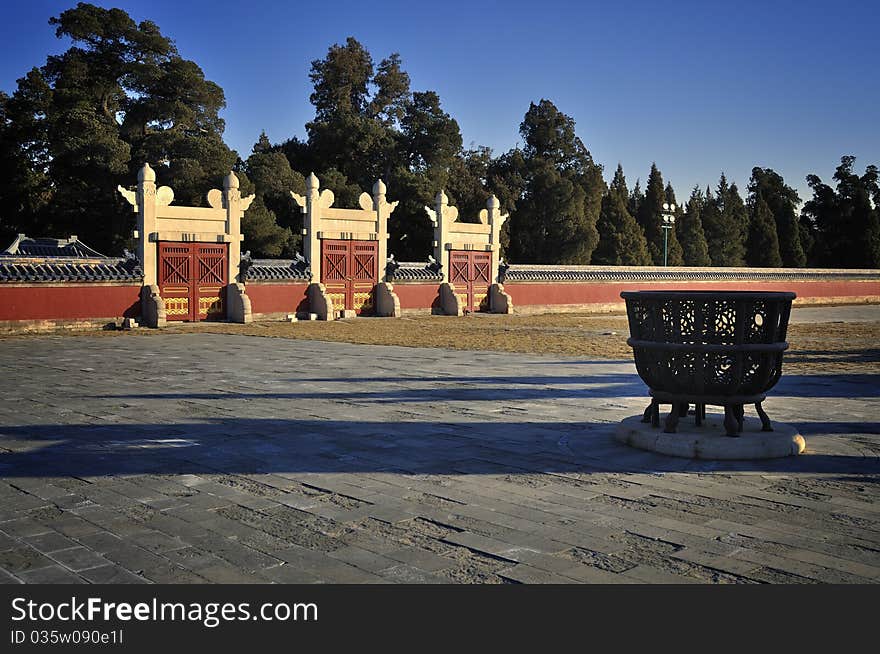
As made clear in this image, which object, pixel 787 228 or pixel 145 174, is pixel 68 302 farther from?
pixel 787 228

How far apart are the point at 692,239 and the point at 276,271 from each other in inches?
1483

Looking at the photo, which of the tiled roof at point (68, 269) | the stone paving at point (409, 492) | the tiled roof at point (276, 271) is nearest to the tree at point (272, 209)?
the tiled roof at point (276, 271)

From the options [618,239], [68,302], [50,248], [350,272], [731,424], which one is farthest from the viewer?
[618,239]

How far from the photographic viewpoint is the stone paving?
371 cm

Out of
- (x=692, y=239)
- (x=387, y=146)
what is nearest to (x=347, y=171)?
(x=387, y=146)

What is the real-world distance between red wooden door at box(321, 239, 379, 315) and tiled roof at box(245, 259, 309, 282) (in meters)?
0.76

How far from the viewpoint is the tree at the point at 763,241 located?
183 ft

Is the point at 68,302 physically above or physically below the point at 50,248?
below

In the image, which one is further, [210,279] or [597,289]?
[597,289]

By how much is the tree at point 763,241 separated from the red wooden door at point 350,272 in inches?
1460

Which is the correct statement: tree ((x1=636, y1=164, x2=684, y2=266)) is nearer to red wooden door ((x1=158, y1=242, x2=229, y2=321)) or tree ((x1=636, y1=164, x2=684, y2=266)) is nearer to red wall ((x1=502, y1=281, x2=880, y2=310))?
red wall ((x1=502, y1=281, x2=880, y2=310))

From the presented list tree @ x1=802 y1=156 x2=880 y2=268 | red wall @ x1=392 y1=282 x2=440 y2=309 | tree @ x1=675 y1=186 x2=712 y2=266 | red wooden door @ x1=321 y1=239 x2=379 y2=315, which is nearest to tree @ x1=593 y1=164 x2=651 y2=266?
tree @ x1=675 y1=186 x2=712 y2=266

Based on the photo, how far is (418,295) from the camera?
2817 centimetres

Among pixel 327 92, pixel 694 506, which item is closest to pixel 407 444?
pixel 694 506
